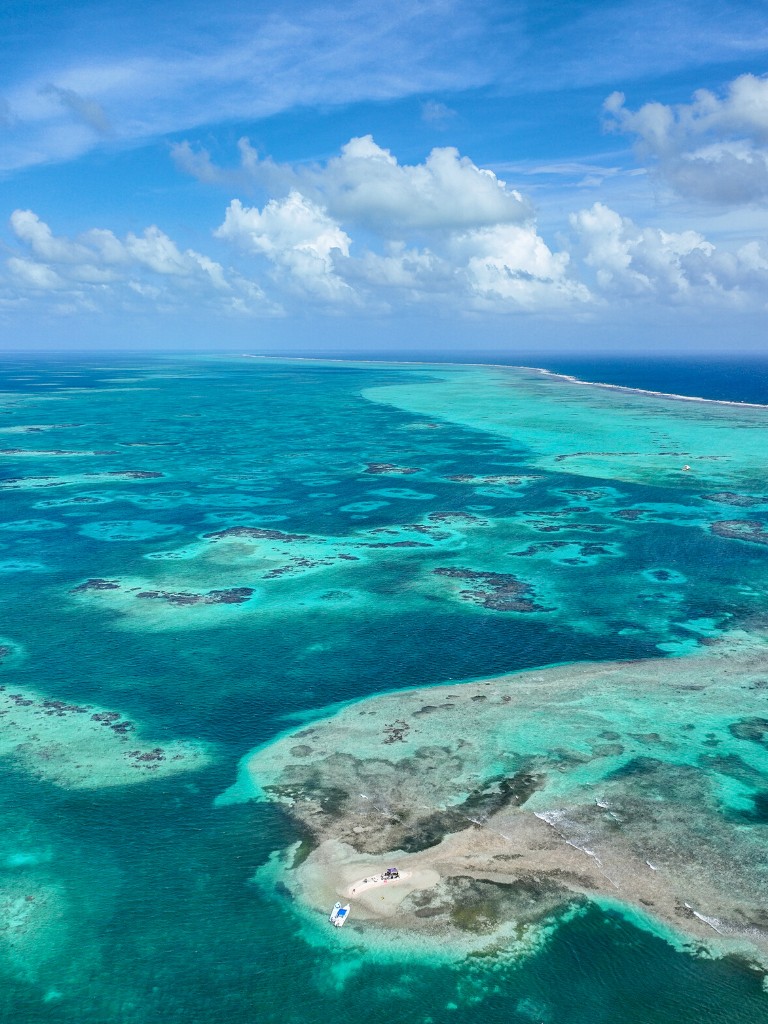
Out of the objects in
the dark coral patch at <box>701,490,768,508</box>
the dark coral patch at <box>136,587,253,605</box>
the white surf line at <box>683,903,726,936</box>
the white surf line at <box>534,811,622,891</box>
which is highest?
the dark coral patch at <box>701,490,768,508</box>

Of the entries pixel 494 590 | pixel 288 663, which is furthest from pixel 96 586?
pixel 494 590

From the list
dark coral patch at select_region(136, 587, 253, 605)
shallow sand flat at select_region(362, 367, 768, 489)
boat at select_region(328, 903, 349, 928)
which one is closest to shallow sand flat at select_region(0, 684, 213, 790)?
boat at select_region(328, 903, 349, 928)

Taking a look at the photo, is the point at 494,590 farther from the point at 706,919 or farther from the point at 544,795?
the point at 706,919

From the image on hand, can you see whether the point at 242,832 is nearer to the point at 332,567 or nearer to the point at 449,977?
the point at 449,977

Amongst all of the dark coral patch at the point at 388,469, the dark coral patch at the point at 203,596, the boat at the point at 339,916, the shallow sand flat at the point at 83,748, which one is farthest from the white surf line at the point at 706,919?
the dark coral patch at the point at 388,469

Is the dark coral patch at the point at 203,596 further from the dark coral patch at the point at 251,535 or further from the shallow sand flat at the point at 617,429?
the shallow sand flat at the point at 617,429

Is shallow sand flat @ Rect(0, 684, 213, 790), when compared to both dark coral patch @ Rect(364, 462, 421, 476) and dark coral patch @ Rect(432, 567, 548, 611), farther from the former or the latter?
dark coral patch @ Rect(364, 462, 421, 476)
